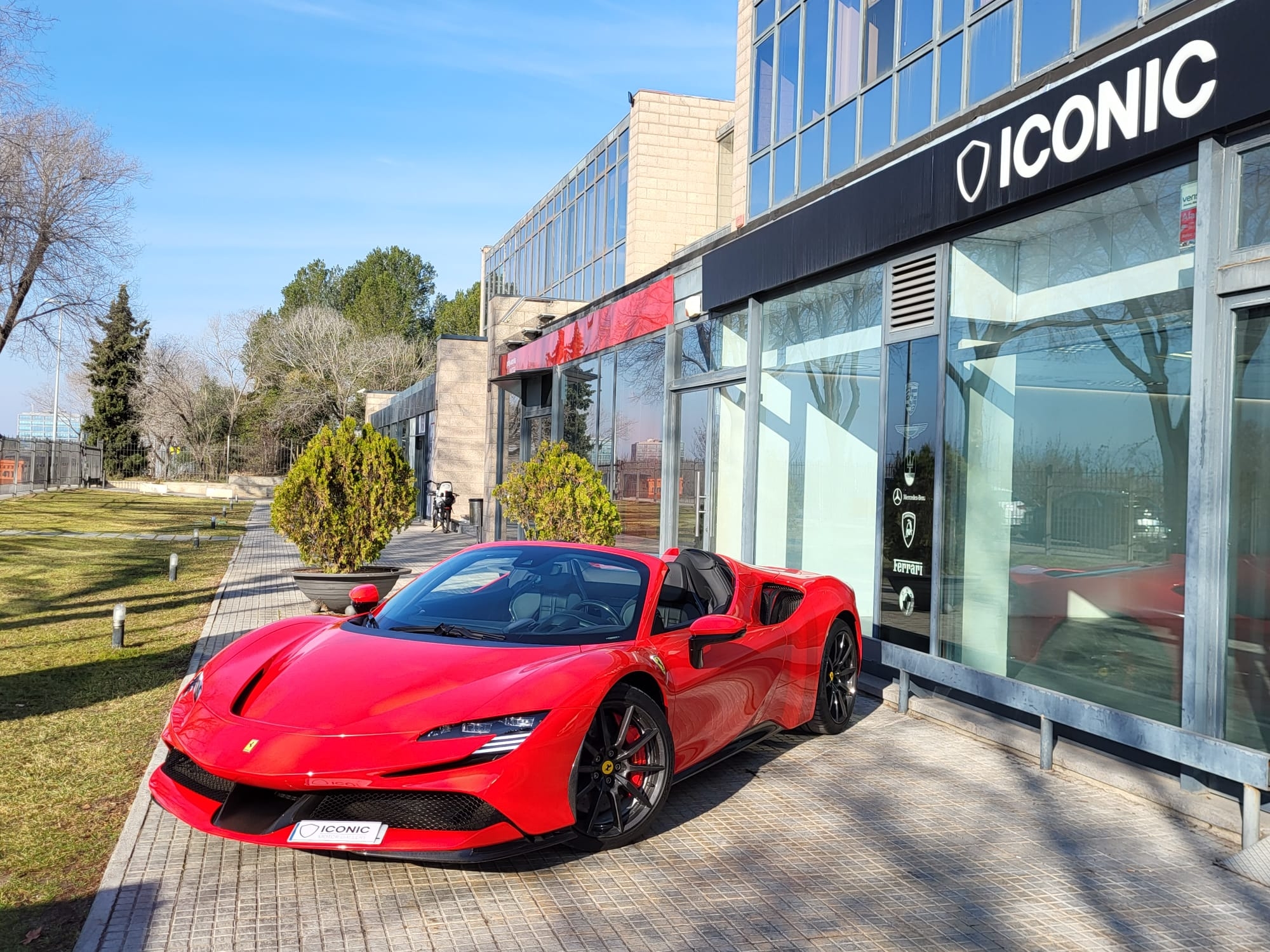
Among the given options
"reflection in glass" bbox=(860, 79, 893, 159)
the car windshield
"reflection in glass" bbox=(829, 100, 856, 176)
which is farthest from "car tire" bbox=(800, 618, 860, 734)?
"reflection in glass" bbox=(829, 100, 856, 176)

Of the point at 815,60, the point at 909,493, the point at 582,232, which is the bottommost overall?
the point at 909,493

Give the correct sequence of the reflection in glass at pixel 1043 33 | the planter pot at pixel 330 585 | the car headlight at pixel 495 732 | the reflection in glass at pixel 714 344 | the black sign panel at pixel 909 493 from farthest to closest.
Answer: the reflection in glass at pixel 714 344 → the planter pot at pixel 330 585 → the black sign panel at pixel 909 493 → the reflection in glass at pixel 1043 33 → the car headlight at pixel 495 732

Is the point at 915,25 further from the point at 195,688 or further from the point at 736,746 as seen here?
the point at 195,688

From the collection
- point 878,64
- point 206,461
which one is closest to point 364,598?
point 878,64

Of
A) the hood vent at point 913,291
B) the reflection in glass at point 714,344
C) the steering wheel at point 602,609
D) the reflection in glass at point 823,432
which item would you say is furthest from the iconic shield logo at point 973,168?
the steering wheel at point 602,609

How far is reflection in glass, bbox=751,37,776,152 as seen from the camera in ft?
39.2

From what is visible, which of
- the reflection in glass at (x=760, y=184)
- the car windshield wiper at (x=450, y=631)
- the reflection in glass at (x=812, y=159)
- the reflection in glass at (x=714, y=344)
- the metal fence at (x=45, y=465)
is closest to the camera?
the car windshield wiper at (x=450, y=631)

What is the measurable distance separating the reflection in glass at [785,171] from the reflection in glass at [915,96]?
2.04 meters

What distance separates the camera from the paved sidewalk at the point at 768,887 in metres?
3.78

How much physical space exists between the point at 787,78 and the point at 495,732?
9454 millimetres

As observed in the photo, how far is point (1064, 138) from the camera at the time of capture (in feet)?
21.1

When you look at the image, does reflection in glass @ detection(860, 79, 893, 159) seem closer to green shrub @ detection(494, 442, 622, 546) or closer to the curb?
green shrub @ detection(494, 442, 622, 546)

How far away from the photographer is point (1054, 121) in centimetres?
649

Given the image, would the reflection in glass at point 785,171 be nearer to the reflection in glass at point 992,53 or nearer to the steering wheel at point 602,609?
the reflection in glass at point 992,53
